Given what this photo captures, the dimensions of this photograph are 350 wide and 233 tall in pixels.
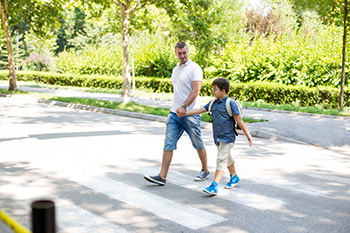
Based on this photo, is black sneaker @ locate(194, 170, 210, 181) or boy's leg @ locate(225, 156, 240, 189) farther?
black sneaker @ locate(194, 170, 210, 181)

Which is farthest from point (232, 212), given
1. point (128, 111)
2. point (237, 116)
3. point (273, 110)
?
point (273, 110)

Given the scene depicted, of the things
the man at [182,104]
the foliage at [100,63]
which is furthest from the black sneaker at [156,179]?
the foliage at [100,63]

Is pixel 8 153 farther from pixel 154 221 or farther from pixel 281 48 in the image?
pixel 281 48

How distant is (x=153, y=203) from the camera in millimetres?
4383

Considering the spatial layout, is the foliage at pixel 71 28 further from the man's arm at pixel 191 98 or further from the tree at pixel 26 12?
the man's arm at pixel 191 98

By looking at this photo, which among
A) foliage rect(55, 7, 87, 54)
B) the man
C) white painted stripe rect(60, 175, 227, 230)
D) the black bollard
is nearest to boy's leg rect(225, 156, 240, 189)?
the man

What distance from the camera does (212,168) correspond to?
6.28 metres

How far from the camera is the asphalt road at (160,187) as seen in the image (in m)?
3.81

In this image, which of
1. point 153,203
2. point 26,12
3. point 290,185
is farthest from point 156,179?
point 26,12

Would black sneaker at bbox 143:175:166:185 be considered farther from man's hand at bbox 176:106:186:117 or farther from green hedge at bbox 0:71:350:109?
green hedge at bbox 0:71:350:109

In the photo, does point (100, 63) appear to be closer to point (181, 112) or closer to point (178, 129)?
point (178, 129)

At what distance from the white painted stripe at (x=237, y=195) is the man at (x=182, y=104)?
8.5 inches

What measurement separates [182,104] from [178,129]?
39 cm

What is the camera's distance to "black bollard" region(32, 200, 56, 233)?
1.20 meters
